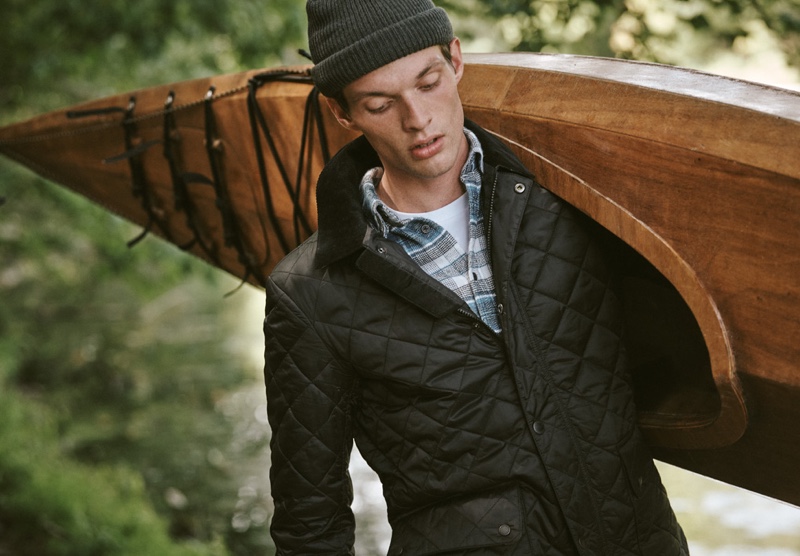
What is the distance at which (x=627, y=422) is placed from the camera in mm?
1699

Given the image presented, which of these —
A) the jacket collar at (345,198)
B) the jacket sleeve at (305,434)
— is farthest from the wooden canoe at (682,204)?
the jacket sleeve at (305,434)

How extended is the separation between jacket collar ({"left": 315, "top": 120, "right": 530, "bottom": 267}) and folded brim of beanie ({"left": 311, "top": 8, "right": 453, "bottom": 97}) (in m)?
0.20

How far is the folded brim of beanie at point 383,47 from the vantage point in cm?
158

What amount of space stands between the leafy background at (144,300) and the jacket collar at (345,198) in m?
1.22

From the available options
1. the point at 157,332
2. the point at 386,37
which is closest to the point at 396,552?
the point at 386,37

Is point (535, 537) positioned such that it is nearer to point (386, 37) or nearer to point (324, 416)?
point (324, 416)


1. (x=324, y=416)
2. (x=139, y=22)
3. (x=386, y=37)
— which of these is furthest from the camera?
(x=139, y=22)

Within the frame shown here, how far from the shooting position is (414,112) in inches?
63.2

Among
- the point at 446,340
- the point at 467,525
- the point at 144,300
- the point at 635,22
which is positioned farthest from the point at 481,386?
the point at 144,300

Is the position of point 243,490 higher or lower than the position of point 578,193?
lower

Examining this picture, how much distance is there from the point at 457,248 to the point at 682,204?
41 cm

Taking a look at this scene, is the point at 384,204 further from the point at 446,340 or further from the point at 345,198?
the point at 446,340

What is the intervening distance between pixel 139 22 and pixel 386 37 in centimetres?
307

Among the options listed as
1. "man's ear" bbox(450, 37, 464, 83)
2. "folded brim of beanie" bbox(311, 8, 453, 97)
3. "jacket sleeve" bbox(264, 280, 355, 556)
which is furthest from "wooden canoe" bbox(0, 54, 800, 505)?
"jacket sleeve" bbox(264, 280, 355, 556)
